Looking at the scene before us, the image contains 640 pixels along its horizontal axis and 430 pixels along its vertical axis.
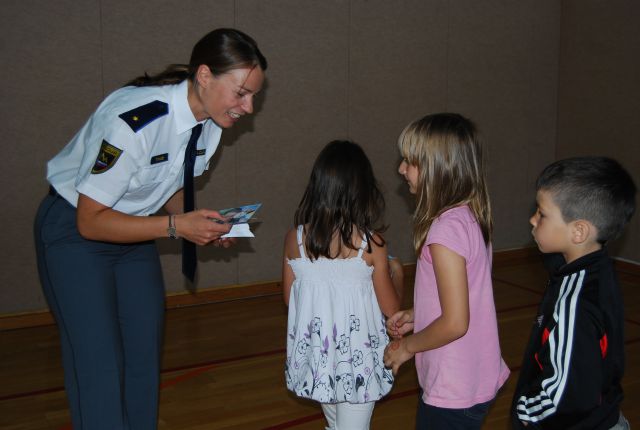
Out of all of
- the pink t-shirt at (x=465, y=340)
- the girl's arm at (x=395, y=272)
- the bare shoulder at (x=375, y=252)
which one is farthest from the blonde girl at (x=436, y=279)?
the girl's arm at (x=395, y=272)

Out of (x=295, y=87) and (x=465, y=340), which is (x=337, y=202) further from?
(x=295, y=87)

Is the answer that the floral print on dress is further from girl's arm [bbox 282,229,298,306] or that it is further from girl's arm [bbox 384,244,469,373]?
girl's arm [bbox 384,244,469,373]

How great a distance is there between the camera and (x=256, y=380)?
3.81 m

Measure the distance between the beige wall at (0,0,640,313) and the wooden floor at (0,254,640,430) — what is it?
1.82 ft

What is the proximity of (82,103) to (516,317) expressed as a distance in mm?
3479

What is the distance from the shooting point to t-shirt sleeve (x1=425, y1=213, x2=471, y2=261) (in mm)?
1892

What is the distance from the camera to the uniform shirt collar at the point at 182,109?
2.30 meters

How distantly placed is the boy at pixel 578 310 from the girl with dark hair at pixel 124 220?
1075mm

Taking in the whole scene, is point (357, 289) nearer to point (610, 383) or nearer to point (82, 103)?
point (610, 383)

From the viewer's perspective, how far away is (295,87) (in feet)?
18.4

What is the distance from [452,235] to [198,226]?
0.85 m

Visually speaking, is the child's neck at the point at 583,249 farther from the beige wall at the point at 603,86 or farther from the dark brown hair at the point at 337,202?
the beige wall at the point at 603,86

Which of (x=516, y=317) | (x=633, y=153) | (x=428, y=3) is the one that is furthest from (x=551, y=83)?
(x=516, y=317)

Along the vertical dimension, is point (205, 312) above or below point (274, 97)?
below
